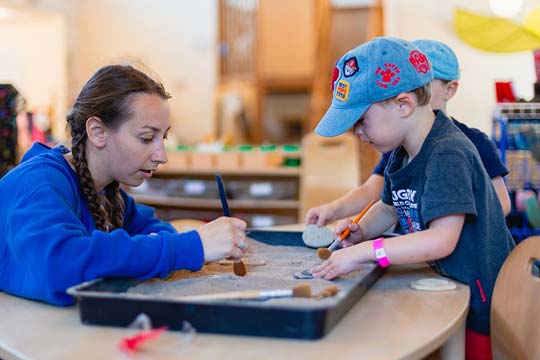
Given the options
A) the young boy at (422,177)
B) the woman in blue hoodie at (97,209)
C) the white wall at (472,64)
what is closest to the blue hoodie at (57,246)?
the woman in blue hoodie at (97,209)

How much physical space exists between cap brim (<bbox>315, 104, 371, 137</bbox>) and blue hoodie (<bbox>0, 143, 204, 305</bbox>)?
0.27 meters

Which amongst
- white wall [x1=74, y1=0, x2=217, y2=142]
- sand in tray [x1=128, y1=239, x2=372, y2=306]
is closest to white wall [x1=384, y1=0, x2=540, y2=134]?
white wall [x1=74, y1=0, x2=217, y2=142]

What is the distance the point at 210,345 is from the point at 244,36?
3.91 m

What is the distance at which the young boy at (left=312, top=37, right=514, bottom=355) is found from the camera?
2.98 ft

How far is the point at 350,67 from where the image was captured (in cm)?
97

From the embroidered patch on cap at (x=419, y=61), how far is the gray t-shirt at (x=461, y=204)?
0.09 m

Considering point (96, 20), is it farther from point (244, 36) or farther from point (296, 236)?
point (296, 236)

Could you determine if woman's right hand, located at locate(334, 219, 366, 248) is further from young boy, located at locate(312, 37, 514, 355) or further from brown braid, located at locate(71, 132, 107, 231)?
brown braid, located at locate(71, 132, 107, 231)

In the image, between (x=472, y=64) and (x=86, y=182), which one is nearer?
(x=86, y=182)

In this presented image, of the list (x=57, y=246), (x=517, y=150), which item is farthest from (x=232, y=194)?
(x=57, y=246)

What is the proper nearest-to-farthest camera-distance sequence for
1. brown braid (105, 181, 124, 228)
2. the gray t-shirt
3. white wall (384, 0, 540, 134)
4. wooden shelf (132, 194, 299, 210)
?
the gray t-shirt
brown braid (105, 181, 124, 228)
white wall (384, 0, 540, 134)
wooden shelf (132, 194, 299, 210)

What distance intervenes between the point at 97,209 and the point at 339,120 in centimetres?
42

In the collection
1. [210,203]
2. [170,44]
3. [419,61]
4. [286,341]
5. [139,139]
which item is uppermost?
[170,44]

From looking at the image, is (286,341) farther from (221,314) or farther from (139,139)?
(139,139)
